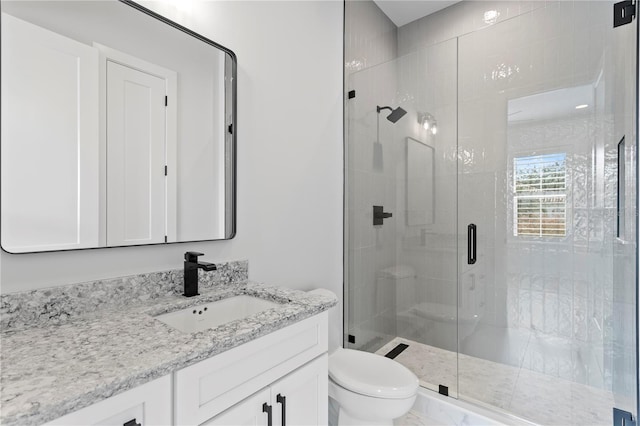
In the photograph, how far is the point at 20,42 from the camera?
91cm

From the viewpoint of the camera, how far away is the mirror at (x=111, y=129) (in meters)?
0.91

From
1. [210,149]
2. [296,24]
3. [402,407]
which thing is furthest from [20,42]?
[402,407]

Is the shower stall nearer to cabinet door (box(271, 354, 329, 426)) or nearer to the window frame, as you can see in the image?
the window frame

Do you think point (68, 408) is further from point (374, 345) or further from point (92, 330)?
point (374, 345)

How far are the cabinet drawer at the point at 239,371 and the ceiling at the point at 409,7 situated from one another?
99.6 inches

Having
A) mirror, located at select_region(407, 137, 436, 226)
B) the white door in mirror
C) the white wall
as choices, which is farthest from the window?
the white door in mirror

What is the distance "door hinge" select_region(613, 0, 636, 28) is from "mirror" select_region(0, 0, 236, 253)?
1792 mm

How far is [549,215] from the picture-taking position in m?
1.85

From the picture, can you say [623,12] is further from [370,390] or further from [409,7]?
[370,390]

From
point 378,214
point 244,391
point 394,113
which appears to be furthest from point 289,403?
point 394,113

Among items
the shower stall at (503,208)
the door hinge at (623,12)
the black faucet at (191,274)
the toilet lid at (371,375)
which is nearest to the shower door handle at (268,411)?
the black faucet at (191,274)

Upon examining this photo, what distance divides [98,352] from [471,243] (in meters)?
1.98

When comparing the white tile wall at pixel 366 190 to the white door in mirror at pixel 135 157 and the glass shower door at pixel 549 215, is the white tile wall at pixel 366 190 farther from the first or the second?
the white door in mirror at pixel 135 157

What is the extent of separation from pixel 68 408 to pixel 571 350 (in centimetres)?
222
